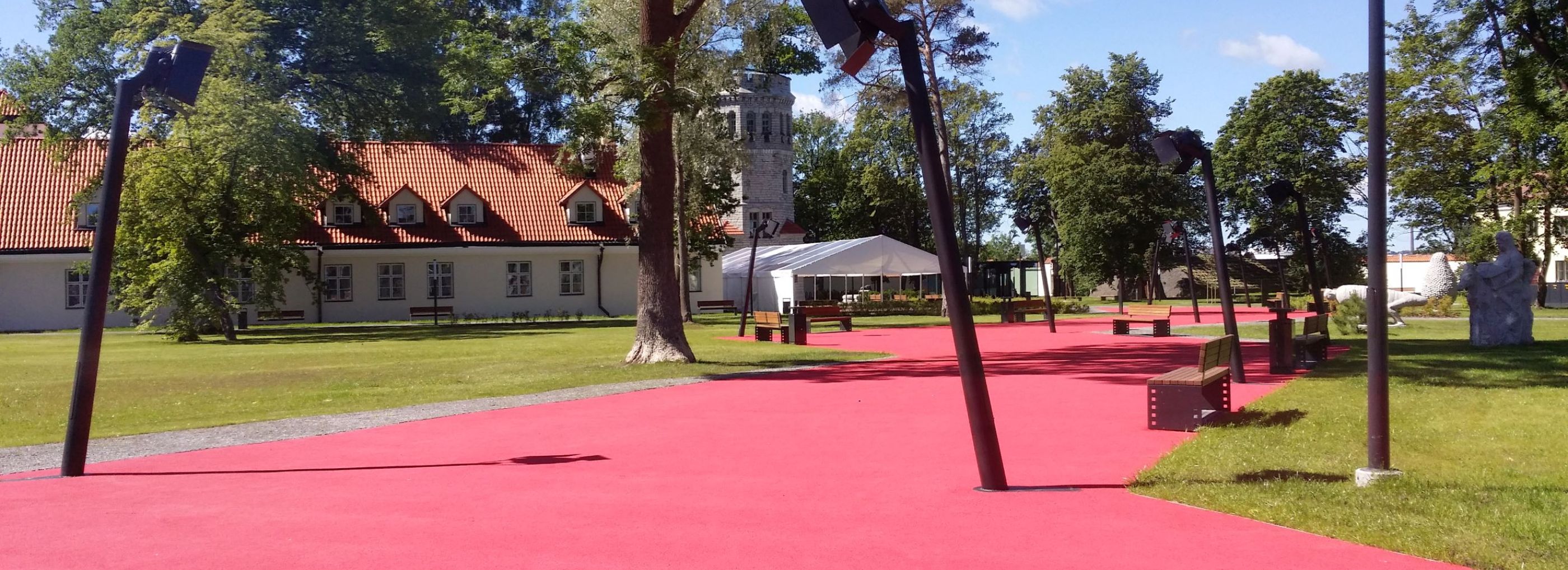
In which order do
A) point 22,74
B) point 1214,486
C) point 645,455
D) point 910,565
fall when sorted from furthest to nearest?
point 22,74 → point 645,455 → point 1214,486 → point 910,565

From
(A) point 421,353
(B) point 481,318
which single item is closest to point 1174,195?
(B) point 481,318

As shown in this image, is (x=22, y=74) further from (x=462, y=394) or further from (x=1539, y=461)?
(x=1539, y=461)

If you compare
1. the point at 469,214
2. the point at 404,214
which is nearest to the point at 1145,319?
the point at 469,214

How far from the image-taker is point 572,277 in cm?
4997

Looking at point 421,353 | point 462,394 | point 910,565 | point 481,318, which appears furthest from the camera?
point 481,318

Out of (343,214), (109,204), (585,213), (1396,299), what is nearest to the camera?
(109,204)

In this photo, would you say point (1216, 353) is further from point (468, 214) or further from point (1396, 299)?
point (468, 214)

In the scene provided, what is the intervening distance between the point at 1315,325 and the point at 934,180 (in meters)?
14.4

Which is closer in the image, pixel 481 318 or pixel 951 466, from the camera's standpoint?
pixel 951 466

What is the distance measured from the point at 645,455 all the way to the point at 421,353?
1741cm

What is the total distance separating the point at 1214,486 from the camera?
8.47m

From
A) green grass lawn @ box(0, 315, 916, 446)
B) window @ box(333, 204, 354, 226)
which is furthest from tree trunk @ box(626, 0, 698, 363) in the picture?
window @ box(333, 204, 354, 226)

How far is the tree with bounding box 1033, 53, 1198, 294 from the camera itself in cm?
6544

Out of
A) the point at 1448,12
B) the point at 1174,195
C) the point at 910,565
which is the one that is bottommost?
A: the point at 910,565
